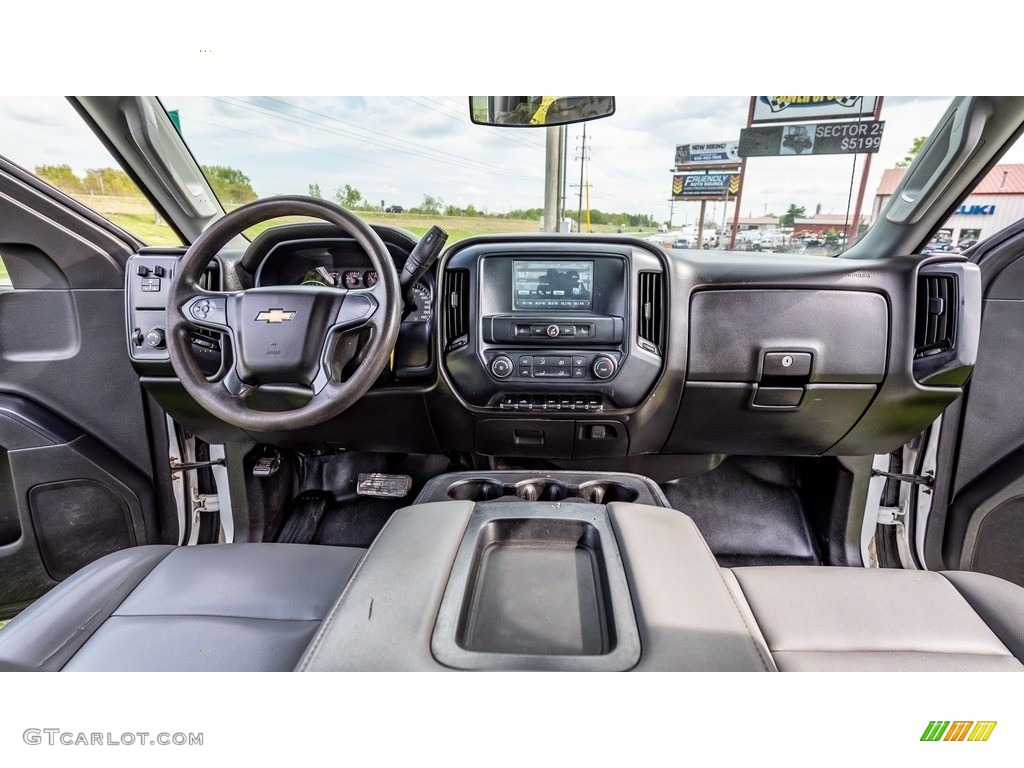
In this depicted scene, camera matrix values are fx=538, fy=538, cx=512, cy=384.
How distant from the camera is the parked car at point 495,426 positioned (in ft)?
3.28

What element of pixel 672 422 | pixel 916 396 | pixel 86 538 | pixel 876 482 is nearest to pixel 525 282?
pixel 672 422

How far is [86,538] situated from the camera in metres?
1.93

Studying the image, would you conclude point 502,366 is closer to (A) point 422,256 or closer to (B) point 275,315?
(A) point 422,256

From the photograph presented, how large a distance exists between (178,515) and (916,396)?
2.70 m

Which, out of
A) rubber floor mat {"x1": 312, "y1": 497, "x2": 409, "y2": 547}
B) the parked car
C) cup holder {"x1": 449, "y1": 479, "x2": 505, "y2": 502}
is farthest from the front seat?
rubber floor mat {"x1": 312, "y1": 497, "x2": 409, "y2": 547}

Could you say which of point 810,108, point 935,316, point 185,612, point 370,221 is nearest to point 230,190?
point 370,221

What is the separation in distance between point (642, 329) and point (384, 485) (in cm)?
135

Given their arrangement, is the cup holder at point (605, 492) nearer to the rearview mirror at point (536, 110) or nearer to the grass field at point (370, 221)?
the grass field at point (370, 221)

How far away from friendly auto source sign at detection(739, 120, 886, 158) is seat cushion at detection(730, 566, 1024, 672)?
135 cm

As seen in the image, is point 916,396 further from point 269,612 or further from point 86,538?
point 86,538

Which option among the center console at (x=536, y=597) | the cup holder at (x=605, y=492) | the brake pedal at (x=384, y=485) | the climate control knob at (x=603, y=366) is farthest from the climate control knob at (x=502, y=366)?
the brake pedal at (x=384, y=485)

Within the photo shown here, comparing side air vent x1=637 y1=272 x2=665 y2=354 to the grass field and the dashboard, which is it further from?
the grass field

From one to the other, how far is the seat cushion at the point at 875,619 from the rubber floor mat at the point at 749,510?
A: 1103 mm

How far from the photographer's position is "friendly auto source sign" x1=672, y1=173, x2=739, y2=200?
2.00m
